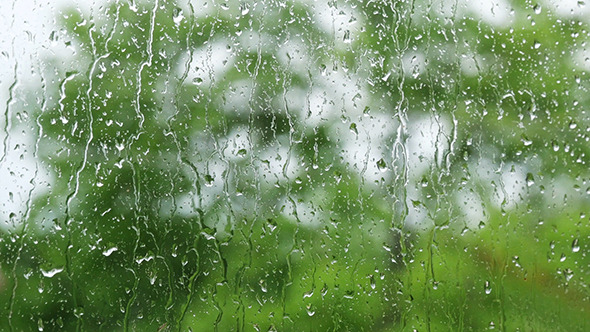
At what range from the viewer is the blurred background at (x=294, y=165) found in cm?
139

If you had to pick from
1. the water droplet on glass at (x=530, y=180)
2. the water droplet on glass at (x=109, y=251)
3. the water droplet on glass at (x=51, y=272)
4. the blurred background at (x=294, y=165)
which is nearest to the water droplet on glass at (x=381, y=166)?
the blurred background at (x=294, y=165)

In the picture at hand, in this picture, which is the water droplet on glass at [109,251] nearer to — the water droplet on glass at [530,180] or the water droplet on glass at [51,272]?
the water droplet on glass at [51,272]

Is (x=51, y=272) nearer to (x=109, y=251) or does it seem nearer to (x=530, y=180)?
(x=109, y=251)

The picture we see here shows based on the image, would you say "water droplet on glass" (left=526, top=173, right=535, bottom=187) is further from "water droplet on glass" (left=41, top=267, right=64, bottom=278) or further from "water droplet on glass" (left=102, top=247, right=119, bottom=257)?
"water droplet on glass" (left=41, top=267, right=64, bottom=278)

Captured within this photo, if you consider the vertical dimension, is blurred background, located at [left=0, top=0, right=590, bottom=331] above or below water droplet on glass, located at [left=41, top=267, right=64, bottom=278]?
above

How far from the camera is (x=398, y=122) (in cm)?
158

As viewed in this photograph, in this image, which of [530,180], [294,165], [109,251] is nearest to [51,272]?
[109,251]

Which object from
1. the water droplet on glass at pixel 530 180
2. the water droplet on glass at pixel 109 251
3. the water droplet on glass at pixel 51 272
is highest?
the water droplet on glass at pixel 530 180

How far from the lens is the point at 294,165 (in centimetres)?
153

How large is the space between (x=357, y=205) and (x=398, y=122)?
0.79ft

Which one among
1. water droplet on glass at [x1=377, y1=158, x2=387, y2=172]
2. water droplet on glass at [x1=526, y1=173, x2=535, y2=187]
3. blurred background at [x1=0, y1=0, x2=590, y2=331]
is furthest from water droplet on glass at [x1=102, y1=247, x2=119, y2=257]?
water droplet on glass at [x1=526, y1=173, x2=535, y2=187]

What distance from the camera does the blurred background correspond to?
4.58 feet

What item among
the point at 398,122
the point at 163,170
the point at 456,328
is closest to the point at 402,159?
the point at 398,122

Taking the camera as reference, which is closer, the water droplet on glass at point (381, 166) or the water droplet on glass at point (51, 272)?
the water droplet on glass at point (51, 272)
